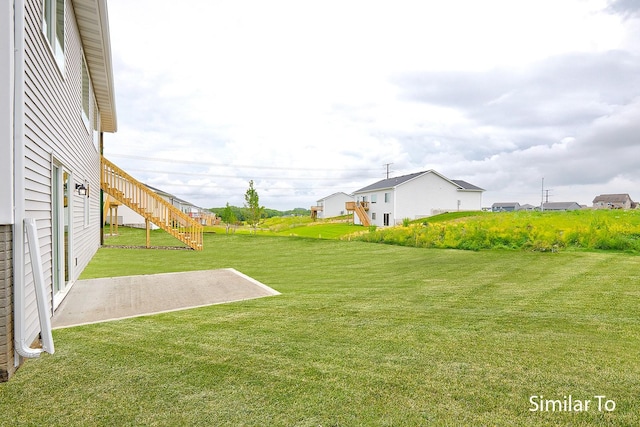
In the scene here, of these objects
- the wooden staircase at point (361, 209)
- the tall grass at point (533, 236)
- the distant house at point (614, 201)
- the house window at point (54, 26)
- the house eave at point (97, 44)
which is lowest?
the tall grass at point (533, 236)

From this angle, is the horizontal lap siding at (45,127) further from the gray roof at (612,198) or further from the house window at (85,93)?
the gray roof at (612,198)

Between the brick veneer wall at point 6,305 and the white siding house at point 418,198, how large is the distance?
33712 mm

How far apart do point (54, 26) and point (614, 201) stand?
92.3 metres

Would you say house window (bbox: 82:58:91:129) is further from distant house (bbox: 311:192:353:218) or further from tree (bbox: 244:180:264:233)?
distant house (bbox: 311:192:353:218)

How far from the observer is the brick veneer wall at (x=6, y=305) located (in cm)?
316

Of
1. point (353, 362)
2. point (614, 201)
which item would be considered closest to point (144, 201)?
point (353, 362)

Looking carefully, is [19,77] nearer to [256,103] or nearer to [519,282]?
[519,282]

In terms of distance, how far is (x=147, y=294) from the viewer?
6555 mm

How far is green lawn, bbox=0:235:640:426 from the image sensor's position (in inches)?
104

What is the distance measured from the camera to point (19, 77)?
3418mm

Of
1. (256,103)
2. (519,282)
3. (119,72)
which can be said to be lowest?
(519,282)

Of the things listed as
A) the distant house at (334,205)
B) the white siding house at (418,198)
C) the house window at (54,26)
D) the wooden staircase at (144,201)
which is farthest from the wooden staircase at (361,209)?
the house window at (54,26)

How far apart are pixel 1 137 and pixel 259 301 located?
397 cm

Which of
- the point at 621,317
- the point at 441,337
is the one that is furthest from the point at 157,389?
the point at 621,317
